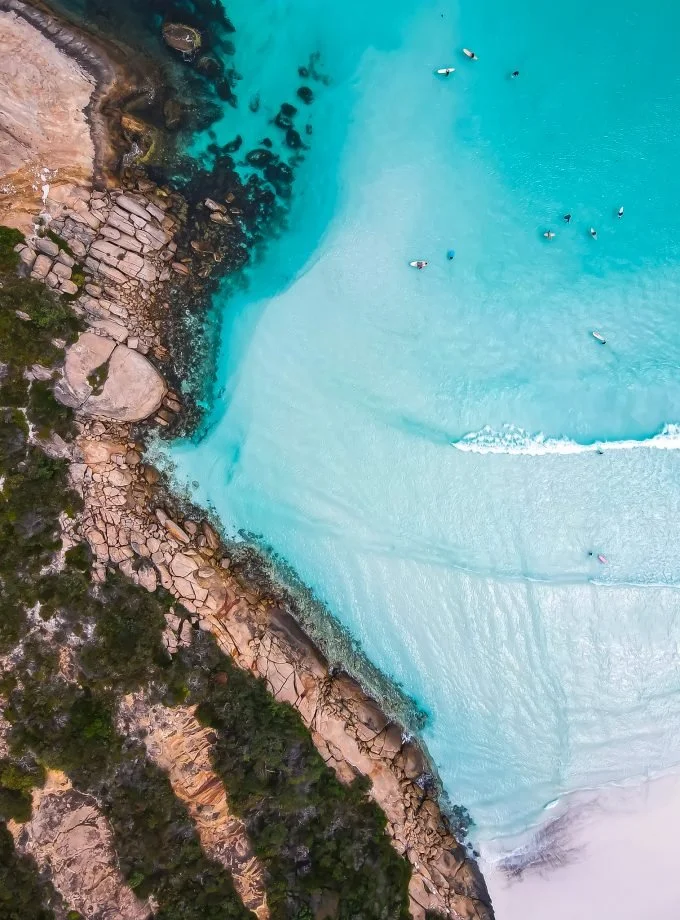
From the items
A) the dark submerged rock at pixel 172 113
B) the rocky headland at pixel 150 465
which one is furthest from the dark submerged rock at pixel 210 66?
the dark submerged rock at pixel 172 113

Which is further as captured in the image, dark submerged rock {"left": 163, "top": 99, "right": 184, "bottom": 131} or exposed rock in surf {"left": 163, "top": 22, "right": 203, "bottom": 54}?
dark submerged rock {"left": 163, "top": 99, "right": 184, "bottom": 131}

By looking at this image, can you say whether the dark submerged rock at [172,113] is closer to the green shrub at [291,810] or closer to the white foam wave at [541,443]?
the white foam wave at [541,443]

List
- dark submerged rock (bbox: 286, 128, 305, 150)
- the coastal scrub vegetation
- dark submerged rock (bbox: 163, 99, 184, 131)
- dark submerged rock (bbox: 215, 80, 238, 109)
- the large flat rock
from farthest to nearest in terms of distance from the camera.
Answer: dark submerged rock (bbox: 286, 128, 305, 150), dark submerged rock (bbox: 215, 80, 238, 109), dark submerged rock (bbox: 163, 99, 184, 131), the large flat rock, the coastal scrub vegetation

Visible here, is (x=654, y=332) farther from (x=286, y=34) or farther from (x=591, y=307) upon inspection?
(x=286, y=34)

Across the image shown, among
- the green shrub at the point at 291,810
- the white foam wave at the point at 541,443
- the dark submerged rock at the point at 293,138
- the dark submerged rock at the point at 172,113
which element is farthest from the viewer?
the white foam wave at the point at 541,443

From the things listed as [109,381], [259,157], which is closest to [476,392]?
[259,157]

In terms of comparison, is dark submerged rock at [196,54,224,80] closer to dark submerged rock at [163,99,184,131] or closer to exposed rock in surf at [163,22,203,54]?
exposed rock in surf at [163,22,203,54]

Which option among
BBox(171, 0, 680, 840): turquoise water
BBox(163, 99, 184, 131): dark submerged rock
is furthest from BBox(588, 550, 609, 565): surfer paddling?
BBox(163, 99, 184, 131): dark submerged rock

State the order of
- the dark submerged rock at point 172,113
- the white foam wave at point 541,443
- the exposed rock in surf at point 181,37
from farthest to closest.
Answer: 1. the white foam wave at point 541,443
2. the dark submerged rock at point 172,113
3. the exposed rock in surf at point 181,37
